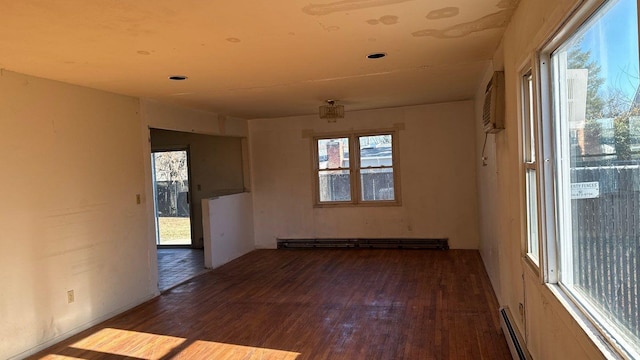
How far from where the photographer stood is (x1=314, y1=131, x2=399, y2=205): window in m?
7.07

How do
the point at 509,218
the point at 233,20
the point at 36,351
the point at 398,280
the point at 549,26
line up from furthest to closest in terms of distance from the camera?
1. the point at 398,280
2. the point at 36,351
3. the point at 509,218
4. the point at 233,20
5. the point at 549,26

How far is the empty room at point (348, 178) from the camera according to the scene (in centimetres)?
172

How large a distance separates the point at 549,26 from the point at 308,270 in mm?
4579

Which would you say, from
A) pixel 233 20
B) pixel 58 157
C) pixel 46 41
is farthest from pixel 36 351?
pixel 233 20

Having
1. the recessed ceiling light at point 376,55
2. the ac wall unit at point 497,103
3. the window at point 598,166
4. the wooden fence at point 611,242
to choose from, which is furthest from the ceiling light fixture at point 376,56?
the wooden fence at point 611,242

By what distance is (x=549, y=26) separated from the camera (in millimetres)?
1843

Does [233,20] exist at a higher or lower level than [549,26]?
Answer: higher

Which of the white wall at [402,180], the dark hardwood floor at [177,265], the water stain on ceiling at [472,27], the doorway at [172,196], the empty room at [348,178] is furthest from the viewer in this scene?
the doorway at [172,196]

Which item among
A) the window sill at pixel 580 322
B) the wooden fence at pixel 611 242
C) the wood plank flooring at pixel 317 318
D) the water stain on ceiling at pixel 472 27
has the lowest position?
the wood plank flooring at pixel 317 318

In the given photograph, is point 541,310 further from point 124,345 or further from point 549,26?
point 124,345

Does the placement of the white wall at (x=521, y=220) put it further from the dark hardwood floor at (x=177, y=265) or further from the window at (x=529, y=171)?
the dark hardwood floor at (x=177, y=265)

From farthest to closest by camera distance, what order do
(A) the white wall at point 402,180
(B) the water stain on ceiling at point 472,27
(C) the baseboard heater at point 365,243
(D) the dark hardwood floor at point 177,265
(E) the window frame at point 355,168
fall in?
(E) the window frame at point 355,168, (C) the baseboard heater at point 365,243, (A) the white wall at point 402,180, (D) the dark hardwood floor at point 177,265, (B) the water stain on ceiling at point 472,27

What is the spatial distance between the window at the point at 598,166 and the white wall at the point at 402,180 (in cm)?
468

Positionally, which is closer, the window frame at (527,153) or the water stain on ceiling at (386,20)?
the window frame at (527,153)
